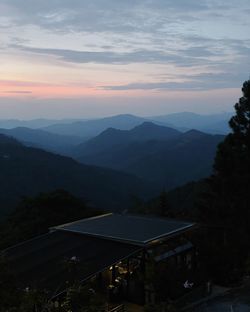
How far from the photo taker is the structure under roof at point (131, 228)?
1009 cm

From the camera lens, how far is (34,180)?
7894cm

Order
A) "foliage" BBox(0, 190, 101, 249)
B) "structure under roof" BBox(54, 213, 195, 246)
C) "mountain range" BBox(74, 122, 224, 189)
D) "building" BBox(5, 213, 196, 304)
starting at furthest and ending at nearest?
"mountain range" BBox(74, 122, 224, 189), "foliage" BBox(0, 190, 101, 249), "structure under roof" BBox(54, 213, 195, 246), "building" BBox(5, 213, 196, 304)

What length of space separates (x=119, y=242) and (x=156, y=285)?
53.5 inches

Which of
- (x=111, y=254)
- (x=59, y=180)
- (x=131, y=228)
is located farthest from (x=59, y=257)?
(x=59, y=180)

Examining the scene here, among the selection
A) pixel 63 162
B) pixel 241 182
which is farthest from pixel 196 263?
pixel 63 162

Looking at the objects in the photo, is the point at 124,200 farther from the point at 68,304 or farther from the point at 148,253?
the point at 68,304

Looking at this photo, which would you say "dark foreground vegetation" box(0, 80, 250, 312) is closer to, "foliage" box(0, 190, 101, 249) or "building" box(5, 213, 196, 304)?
"foliage" box(0, 190, 101, 249)

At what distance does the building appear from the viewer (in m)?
8.72

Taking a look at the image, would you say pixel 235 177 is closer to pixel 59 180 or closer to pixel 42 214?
pixel 42 214

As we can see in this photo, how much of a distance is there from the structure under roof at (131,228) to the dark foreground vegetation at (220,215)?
108 centimetres

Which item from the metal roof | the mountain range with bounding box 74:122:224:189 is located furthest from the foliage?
the mountain range with bounding box 74:122:224:189

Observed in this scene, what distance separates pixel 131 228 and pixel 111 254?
1.87m

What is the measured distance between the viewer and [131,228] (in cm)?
1120

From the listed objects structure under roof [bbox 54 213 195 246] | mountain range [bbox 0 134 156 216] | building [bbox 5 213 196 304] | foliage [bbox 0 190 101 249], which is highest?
structure under roof [bbox 54 213 195 246]
